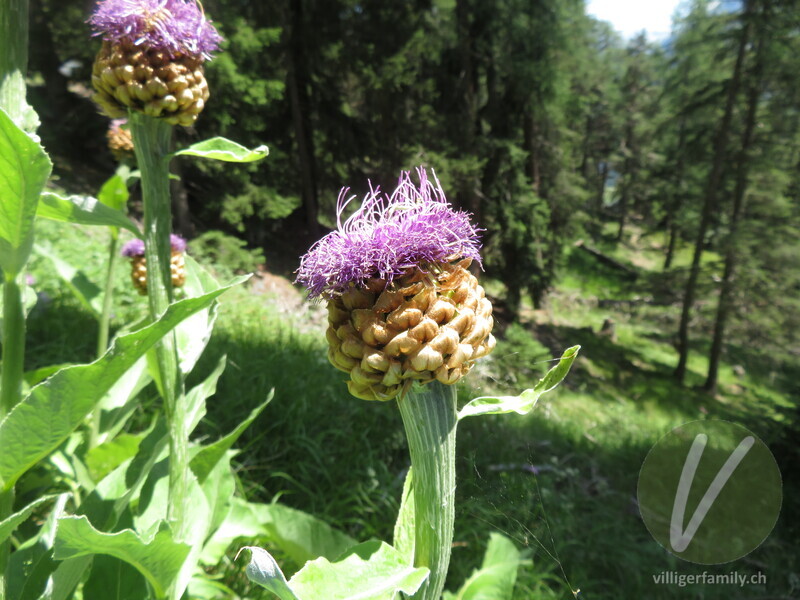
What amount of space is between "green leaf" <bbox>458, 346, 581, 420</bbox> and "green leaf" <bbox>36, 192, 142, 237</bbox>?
A: 1.11 m

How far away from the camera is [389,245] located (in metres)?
1.03

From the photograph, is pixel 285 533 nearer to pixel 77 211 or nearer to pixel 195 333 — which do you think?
pixel 195 333

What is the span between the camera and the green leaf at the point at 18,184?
1042 mm

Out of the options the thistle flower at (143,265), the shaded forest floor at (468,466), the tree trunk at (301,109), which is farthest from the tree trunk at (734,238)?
the thistle flower at (143,265)

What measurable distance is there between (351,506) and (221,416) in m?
1.09

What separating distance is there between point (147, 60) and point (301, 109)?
11.0 m

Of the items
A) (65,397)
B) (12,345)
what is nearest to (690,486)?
(65,397)

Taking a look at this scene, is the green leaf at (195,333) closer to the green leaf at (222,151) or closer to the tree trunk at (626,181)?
the green leaf at (222,151)

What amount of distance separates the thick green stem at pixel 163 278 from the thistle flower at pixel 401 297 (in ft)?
2.31

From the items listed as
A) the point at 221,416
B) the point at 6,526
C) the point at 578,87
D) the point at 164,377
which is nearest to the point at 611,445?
the point at 221,416

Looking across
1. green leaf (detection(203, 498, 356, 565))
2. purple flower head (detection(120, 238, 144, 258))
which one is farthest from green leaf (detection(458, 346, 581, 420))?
purple flower head (detection(120, 238, 144, 258))

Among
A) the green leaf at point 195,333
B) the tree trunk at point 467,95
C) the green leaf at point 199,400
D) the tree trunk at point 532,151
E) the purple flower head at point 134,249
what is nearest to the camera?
the green leaf at point 195,333

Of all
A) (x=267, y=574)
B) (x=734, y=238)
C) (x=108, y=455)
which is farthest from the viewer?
(x=734, y=238)

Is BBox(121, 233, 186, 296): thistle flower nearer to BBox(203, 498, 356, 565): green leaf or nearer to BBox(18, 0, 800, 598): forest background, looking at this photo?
BBox(203, 498, 356, 565): green leaf
